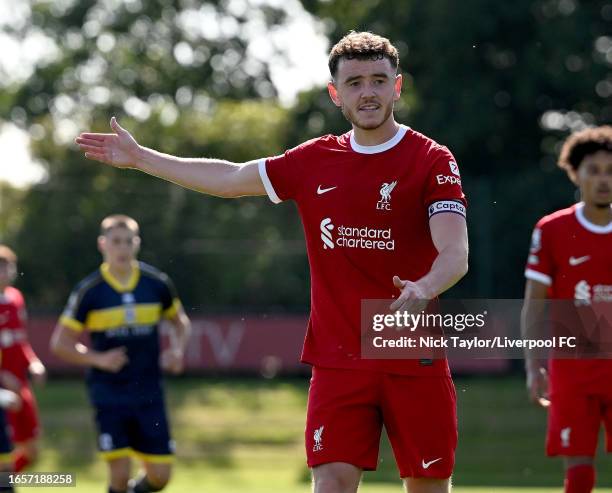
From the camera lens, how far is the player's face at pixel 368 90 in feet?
19.5

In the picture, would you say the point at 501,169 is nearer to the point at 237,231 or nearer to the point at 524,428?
the point at 237,231

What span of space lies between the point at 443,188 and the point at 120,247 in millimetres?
4956

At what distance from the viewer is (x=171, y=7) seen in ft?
158

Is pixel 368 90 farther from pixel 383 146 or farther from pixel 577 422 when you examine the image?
pixel 577 422

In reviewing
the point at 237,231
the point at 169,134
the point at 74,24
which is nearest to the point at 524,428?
the point at 237,231

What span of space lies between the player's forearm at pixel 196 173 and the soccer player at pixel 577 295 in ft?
8.79

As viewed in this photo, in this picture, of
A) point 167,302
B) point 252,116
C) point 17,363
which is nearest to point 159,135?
point 252,116

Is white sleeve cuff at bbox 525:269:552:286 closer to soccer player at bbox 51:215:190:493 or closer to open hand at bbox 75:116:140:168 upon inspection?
open hand at bbox 75:116:140:168

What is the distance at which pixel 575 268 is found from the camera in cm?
812

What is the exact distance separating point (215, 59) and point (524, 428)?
31.2 meters

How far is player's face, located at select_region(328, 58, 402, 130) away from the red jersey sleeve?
36cm

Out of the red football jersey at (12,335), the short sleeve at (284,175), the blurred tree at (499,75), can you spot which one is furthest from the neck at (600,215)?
the blurred tree at (499,75)

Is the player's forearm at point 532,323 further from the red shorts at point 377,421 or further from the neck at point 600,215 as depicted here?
the red shorts at point 377,421

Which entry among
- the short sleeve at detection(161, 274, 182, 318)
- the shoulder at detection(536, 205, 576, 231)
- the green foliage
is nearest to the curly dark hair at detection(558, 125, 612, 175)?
the shoulder at detection(536, 205, 576, 231)
